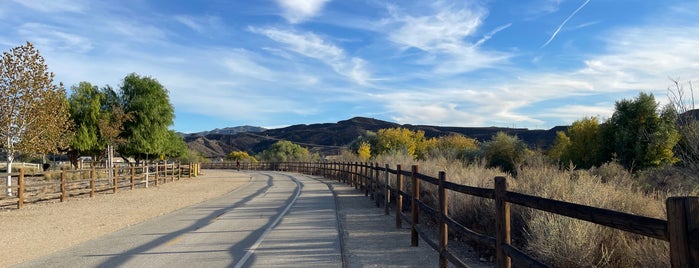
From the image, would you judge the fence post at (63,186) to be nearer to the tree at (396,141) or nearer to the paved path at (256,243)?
the paved path at (256,243)

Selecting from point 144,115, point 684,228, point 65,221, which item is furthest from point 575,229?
point 144,115

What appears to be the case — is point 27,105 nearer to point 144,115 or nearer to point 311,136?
point 144,115

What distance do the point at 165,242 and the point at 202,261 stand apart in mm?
2335

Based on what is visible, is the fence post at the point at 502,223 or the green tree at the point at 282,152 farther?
the green tree at the point at 282,152

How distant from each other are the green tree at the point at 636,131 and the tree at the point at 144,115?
34.6 m

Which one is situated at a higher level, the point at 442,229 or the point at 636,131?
the point at 636,131

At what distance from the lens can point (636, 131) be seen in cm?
3228

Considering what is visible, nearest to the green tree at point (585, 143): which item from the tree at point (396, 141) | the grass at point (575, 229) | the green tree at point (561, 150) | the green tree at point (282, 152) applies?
the green tree at point (561, 150)

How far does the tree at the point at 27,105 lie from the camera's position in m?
20.9

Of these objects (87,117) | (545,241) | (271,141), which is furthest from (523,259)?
(271,141)

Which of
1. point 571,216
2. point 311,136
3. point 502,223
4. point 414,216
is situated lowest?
point 414,216

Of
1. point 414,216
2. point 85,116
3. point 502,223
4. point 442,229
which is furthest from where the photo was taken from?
point 85,116

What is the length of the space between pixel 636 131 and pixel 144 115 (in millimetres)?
36257

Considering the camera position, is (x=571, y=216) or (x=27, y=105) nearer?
(x=571, y=216)
